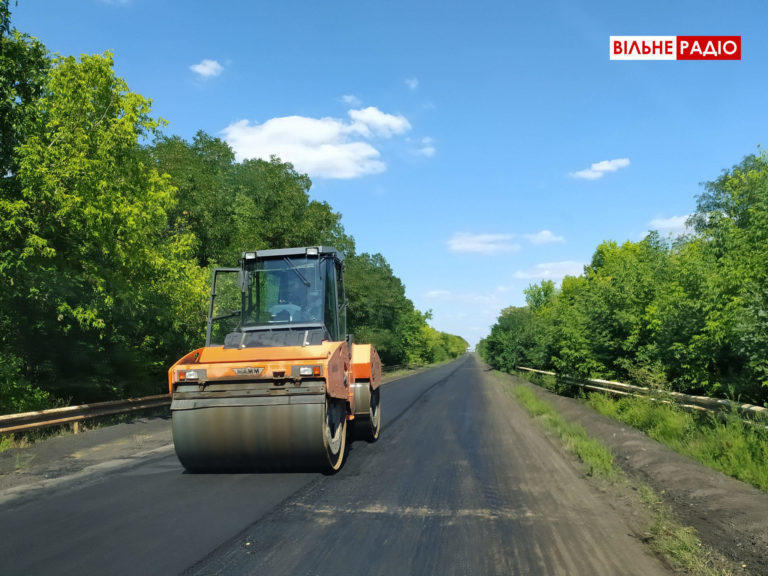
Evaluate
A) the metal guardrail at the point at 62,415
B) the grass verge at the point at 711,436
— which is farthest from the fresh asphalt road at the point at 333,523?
the metal guardrail at the point at 62,415

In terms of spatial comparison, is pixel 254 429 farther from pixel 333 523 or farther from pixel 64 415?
pixel 64 415

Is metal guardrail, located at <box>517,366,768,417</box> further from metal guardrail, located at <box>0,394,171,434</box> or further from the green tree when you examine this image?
the green tree

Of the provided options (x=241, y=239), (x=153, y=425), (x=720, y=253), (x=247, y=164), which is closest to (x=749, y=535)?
(x=720, y=253)

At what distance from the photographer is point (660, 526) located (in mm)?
5574

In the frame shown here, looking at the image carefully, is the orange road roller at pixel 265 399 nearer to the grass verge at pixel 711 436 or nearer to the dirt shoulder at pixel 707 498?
the dirt shoulder at pixel 707 498

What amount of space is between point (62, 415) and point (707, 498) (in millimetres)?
12592

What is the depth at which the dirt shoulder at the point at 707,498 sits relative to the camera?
16.8ft

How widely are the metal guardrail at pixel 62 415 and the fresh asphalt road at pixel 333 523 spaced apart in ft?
10.8

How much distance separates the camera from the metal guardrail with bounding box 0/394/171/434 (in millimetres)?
10500

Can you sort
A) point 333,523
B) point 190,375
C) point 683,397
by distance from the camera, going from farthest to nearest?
point 683,397 < point 190,375 < point 333,523

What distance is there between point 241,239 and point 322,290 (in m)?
30.5

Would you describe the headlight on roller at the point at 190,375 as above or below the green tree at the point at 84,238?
below

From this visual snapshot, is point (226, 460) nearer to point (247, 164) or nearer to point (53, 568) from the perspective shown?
point (53, 568)

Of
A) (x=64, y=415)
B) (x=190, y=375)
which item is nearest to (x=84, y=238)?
(x=64, y=415)
